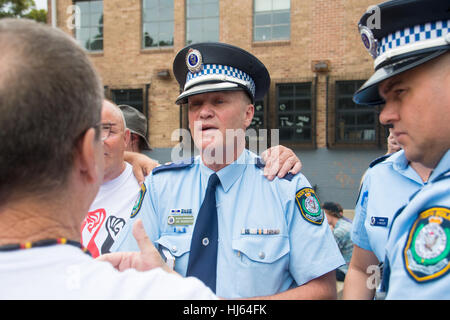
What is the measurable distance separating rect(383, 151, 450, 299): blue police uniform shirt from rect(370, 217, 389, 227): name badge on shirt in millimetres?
815

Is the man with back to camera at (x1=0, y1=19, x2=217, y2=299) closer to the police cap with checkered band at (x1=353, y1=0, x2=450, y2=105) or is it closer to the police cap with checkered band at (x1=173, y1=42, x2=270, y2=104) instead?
the police cap with checkered band at (x1=353, y1=0, x2=450, y2=105)

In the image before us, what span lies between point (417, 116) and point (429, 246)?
0.46 meters

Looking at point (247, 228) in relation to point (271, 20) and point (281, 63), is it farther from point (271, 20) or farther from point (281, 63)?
point (271, 20)

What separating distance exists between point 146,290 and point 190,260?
0.99 metres

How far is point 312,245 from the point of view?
→ 1.87 metres

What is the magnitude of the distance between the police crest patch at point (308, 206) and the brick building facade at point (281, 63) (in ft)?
31.5

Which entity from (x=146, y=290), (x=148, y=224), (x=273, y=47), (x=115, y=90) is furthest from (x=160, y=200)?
(x=115, y=90)

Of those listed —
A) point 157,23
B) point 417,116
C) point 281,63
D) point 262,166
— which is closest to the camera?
point 417,116

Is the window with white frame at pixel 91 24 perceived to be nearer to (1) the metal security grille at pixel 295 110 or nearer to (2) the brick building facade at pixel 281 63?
(2) the brick building facade at pixel 281 63

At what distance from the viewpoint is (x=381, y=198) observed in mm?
1947

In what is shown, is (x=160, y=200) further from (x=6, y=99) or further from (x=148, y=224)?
(x=6, y=99)

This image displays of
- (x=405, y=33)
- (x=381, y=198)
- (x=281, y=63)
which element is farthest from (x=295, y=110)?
(x=405, y=33)

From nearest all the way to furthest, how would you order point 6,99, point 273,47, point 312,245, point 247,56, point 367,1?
point 6,99 → point 312,245 → point 247,56 → point 367,1 → point 273,47

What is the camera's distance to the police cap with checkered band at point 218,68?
2148 millimetres
